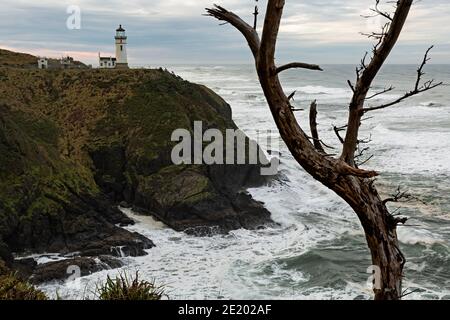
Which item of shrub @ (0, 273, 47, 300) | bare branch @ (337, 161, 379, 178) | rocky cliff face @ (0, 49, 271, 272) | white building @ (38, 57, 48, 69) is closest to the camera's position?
bare branch @ (337, 161, 379, 178)

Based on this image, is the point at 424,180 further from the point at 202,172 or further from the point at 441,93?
the point at 441,93

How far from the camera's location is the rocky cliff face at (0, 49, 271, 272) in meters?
21.7

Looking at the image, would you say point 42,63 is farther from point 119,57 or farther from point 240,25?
point 240,25

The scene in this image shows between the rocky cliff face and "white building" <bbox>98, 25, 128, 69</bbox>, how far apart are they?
6046 millimetres

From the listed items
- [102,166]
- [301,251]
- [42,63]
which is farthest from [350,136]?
[42,63]

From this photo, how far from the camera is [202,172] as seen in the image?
90.2 ft

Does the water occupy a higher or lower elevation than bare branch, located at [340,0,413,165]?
lower

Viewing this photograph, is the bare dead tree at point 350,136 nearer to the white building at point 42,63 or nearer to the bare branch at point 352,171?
the bare branch at point 352,171

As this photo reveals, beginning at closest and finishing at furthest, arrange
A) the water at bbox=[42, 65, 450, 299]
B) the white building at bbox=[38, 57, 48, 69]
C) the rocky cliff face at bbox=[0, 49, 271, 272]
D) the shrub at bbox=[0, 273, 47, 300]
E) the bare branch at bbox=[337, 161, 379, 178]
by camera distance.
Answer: the bare branch at bbox=[337, 161, 379, 178] < the shrub at bbox=[0, 273, 47, 300] < the water at bbox=[42, 65, 450, 299] < the rocky cliff face at bbox=[0, 49, 271, 272] < the white building at bbox=[38, 57, 48, 69]

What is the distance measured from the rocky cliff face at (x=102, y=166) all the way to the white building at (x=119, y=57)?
605cm

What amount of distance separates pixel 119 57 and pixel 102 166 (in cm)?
2016

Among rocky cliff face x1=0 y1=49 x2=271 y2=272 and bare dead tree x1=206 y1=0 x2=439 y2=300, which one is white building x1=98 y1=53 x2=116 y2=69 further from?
bare dead tree x1=206 y1=0 x2=439 y2=300

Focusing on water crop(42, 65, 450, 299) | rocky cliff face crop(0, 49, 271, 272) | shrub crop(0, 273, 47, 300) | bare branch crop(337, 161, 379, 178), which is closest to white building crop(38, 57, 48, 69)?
rocky cliff face crop(0, 49, 271, 272)
